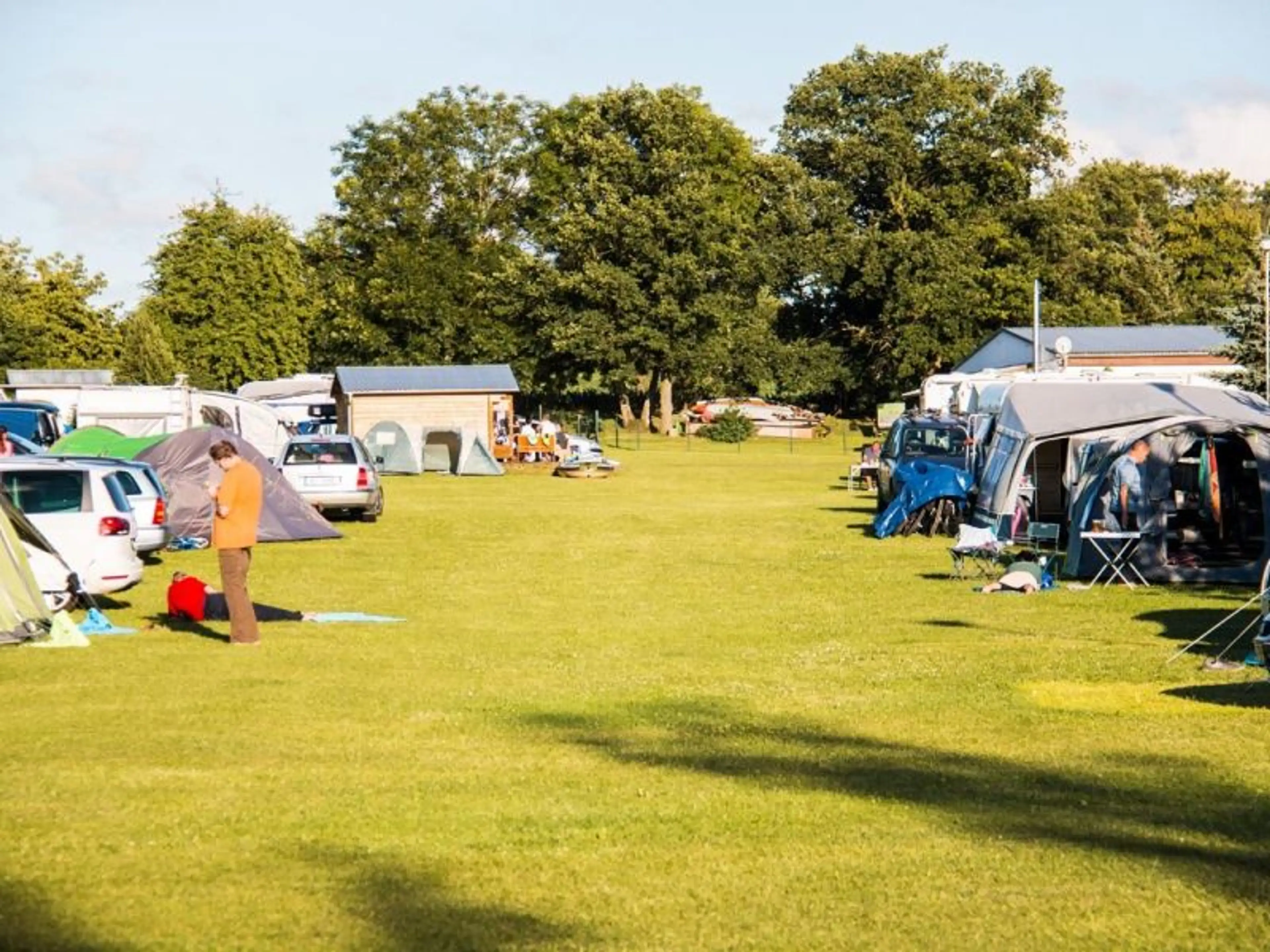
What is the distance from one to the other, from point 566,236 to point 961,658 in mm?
62642

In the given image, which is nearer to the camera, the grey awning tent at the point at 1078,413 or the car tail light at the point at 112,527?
the car tail light at the point at 112,527

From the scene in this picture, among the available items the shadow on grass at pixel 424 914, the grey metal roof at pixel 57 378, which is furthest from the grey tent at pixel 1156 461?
the grey metal roof at pixel 57 378

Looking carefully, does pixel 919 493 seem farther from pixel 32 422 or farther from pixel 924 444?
pixel 32 422

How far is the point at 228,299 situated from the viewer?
9088 centimetres

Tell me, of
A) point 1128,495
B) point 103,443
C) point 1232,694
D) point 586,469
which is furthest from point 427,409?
point 1232,694

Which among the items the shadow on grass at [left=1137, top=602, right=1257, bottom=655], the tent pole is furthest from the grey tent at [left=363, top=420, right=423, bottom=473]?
the tent pole

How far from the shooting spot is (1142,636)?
17.5m

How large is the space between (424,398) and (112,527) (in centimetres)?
4124

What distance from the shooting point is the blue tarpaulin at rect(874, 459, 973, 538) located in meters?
30.5

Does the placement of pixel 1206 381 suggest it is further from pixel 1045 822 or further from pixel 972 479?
pixel 1045 822

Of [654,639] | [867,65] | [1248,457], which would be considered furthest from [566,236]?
[654,639]

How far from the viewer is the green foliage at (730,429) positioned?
80.6m

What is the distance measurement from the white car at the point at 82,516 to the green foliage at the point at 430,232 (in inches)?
2430

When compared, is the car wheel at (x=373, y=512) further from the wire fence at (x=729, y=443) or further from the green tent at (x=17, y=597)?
the wire fence at (x=729, y=443)
